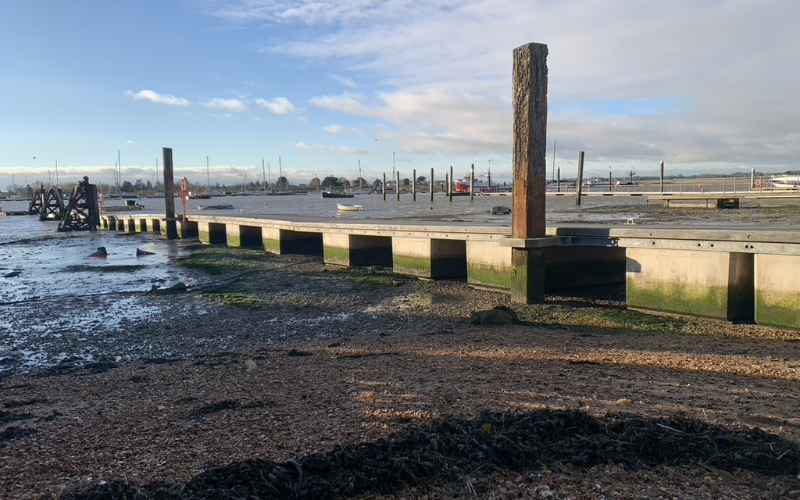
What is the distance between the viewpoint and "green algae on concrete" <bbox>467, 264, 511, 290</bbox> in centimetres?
1345

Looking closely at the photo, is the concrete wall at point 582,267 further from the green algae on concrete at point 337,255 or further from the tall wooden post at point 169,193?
the tall wooden post at point 169,193

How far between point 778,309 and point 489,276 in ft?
19.9

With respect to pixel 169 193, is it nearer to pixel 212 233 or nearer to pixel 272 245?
pixel 212 233

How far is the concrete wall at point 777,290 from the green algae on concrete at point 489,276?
203 inches

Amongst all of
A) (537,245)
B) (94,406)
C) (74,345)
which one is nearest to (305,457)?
(94,406)

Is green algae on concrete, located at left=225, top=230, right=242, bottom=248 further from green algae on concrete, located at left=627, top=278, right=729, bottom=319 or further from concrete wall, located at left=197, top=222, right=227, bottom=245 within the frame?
green algae on concrete, located at left=627, top=278, right=729, bottom=319

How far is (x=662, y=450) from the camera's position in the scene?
4145 mm

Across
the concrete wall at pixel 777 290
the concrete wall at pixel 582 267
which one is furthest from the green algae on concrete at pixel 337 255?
the concrete wall at pixel 777 290

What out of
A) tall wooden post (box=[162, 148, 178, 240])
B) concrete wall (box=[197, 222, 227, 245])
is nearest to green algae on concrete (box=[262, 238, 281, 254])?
concrete wall (box=[197, 222, 227, 245])

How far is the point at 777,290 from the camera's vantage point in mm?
9047

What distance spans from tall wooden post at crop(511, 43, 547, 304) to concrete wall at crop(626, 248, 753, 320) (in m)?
1.77

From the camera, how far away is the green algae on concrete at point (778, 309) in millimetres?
8883

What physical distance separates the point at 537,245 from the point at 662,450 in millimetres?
7703

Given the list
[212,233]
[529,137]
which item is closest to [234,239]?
[212,233]
